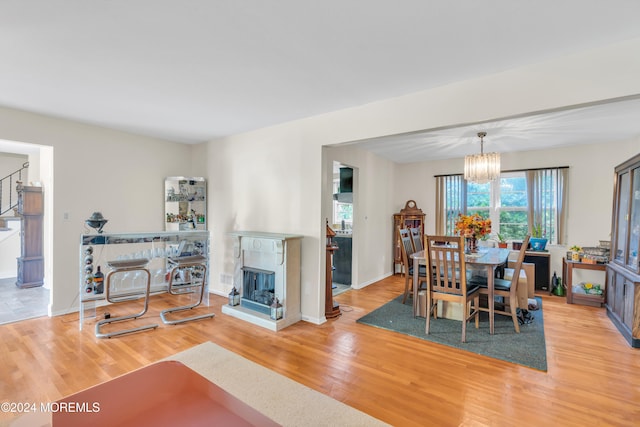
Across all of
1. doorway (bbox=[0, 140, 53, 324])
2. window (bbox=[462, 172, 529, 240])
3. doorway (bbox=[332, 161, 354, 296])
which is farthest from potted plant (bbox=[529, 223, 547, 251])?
doorway (bbox=[0, 140, 53, 324])

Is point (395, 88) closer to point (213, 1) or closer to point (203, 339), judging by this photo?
point (213, 1)

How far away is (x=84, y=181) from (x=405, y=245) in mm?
4554

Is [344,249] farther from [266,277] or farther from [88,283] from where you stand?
[88,283]

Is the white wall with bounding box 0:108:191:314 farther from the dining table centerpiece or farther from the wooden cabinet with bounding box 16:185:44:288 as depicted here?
the dining table centerpiece

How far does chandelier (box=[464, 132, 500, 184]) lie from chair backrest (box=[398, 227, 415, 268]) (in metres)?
1.21

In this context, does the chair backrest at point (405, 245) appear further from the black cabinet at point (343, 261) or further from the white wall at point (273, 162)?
the black cabinet at point (343, 261)

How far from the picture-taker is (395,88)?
2.78 m

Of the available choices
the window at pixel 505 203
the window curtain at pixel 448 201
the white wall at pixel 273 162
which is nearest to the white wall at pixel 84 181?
the white wall at pixel 273 162

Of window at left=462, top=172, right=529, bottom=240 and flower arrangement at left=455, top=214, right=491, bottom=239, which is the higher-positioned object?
window at left=462, top=172, right=529, bottom=240

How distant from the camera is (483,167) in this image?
413cm

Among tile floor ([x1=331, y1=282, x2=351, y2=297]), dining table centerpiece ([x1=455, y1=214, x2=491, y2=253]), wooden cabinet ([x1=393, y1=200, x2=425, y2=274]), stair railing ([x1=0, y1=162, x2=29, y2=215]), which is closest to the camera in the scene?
dining table centerpiece ([x1=455, y1=214, x2=491, y2=253])

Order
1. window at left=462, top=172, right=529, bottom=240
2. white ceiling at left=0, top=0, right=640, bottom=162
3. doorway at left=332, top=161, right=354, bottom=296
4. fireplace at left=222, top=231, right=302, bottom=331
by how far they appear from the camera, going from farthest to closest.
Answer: window at left=462, top=172, right=529, bottom=240, doorway at left=332, top=161, right=354, bottom=296, fireplace at left=222, top=231, right=302, bottom=331, white ceiling at left=0, top=0, right=640, bottom=162

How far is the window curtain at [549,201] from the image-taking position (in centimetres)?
511

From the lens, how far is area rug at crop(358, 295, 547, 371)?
2.78m
